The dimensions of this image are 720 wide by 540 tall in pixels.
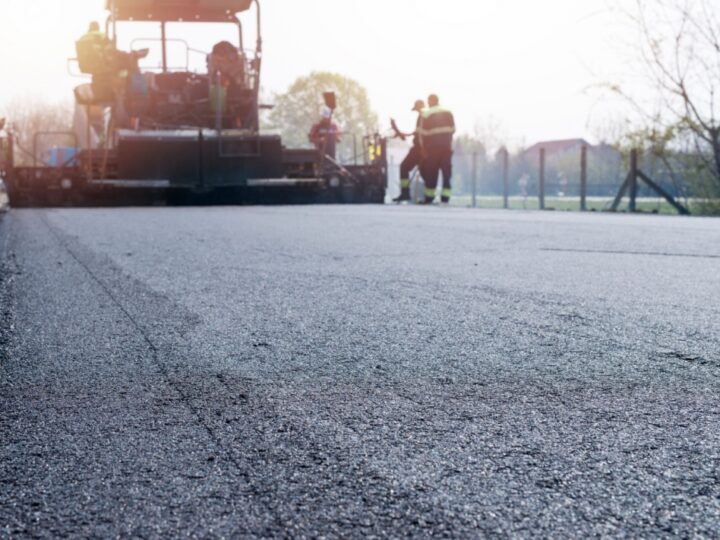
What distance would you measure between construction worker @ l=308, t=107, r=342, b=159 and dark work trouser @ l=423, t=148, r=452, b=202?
71.8 inches

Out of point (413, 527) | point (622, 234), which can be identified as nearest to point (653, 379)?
point (413, 527)

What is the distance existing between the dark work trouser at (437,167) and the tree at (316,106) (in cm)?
3489

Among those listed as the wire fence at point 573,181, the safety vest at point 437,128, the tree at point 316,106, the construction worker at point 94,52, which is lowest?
the wire fence at point 573,181

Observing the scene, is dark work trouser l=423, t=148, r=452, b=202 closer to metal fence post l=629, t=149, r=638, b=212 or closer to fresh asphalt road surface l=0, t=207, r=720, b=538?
metal fence post l=629, t=149, r=638, b=212

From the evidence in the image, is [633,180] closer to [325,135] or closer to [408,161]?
[408,161]

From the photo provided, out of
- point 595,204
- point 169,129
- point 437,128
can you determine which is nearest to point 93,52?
point 169,129

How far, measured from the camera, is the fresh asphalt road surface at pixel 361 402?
1.42 metres

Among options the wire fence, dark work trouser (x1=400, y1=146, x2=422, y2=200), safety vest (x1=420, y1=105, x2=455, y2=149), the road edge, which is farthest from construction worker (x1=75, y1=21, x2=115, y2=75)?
the wire fence

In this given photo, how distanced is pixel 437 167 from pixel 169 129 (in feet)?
17.9

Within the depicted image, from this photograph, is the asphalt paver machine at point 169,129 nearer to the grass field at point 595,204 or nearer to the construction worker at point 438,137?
the construction worker at point 438,137

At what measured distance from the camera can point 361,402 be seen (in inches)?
84.0

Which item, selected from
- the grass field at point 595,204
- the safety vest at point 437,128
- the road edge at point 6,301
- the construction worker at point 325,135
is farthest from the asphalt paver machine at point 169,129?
the road edge at point 6,301

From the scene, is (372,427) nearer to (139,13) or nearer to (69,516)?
(69,516)

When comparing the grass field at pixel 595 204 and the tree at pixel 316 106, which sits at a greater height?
the tree at pixel 316 106
